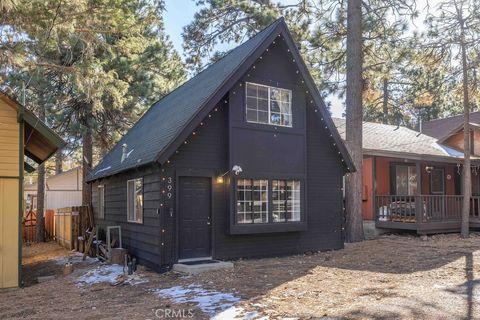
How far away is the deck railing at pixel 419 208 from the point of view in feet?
49.3

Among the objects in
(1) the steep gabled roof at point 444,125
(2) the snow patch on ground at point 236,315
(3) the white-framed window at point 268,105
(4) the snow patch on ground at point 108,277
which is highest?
(1) the steep gabled roof at point 444,125

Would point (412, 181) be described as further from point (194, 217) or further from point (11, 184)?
point (11, 184)

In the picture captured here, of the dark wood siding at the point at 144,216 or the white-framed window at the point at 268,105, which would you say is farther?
the white-framed window at the point at 268,105

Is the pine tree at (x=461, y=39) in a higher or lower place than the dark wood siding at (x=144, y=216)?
higher

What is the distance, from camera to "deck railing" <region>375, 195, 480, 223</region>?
15039mm

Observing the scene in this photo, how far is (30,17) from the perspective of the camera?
29.4ft

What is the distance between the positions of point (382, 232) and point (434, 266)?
682 centimetres

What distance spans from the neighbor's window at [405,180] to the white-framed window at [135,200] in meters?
10.5

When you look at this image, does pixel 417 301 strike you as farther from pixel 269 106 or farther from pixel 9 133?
pixel 9 133

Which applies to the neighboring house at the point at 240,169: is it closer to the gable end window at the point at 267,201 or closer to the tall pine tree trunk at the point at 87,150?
the gable end window at the point at 267,201

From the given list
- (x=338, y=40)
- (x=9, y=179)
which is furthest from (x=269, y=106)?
(x=338, y=40)

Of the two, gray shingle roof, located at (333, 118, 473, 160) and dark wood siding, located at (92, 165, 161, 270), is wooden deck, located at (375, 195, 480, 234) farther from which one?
dark wood siding, located at (92, 165, 161, 270)

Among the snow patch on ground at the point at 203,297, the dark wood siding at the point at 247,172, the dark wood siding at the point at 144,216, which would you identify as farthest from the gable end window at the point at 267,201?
the snow patch on ground at the point at 203,297

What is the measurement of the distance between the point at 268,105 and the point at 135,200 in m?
4.32
